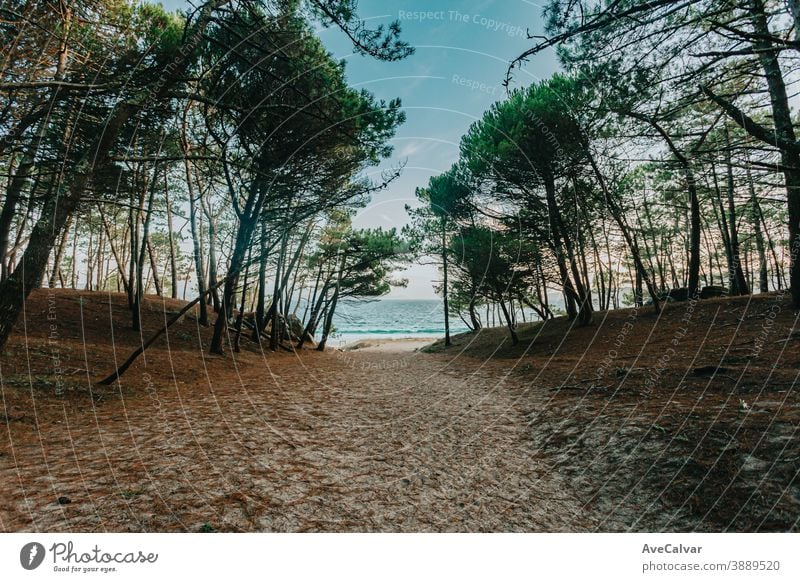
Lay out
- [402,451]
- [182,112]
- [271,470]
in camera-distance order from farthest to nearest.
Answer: [182,112] → [402,451] → [271,470]

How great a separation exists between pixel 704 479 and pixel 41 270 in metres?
9.76

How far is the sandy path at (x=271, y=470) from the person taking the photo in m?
2.78

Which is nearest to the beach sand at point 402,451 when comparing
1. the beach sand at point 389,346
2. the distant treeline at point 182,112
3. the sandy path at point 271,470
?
the sandy path at point 271,470

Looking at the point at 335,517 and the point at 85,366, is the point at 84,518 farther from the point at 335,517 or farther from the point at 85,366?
the point at 85,366

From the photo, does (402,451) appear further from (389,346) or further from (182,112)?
(389,346)

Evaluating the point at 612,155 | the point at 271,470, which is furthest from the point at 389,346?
the point at 271,470

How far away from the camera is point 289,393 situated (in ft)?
26.0

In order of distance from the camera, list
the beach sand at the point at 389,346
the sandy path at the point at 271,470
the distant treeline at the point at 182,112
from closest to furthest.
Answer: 1. the sandy path at the point at 271,470
2. the distant treeline at the point at 182,112
3. the beach sand at the point at 389,346

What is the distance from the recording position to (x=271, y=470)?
3680 mm

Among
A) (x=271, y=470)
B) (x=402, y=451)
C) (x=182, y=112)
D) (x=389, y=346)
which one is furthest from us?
(x=389, y=346)

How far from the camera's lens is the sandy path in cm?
278

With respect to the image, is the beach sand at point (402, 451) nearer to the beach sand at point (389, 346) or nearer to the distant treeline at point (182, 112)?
the distant treeline at point (182, 112)

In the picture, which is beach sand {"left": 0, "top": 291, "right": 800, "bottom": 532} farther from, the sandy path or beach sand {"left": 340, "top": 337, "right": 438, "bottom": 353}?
beach sand {"left": 340, "top": 337, "right": 438, "bottom": 353}

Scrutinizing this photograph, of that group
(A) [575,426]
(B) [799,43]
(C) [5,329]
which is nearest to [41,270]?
(C) [5,329]
